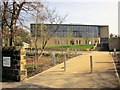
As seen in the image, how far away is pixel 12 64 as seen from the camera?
13258 millimetres

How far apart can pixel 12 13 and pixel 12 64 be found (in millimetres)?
10788

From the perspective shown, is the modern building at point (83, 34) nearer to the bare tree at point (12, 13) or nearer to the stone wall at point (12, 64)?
the bare tree at point (12, 13)

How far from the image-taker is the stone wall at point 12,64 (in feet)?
42.2

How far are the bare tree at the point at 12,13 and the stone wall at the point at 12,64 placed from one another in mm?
8720

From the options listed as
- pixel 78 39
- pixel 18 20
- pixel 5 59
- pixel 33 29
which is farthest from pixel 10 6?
pixel 78 39

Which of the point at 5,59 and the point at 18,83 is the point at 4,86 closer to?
the point at 18,83

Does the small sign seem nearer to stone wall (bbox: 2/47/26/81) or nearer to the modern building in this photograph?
stone wall (bbox: 2/47/26/81)

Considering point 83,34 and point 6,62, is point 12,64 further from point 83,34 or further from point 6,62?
point 83,34

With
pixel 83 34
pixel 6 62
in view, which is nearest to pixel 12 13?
pixel 6 62

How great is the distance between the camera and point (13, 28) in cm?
2280

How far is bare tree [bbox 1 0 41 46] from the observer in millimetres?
22578

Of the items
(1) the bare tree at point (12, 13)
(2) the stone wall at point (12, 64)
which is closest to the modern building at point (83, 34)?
(1) the bare tree at point (12, 13)

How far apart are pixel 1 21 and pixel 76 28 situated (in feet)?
256

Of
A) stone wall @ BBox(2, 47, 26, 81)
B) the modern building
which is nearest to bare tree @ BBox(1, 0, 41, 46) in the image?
stone wall @ BBox(2, 47, 26, 81)
